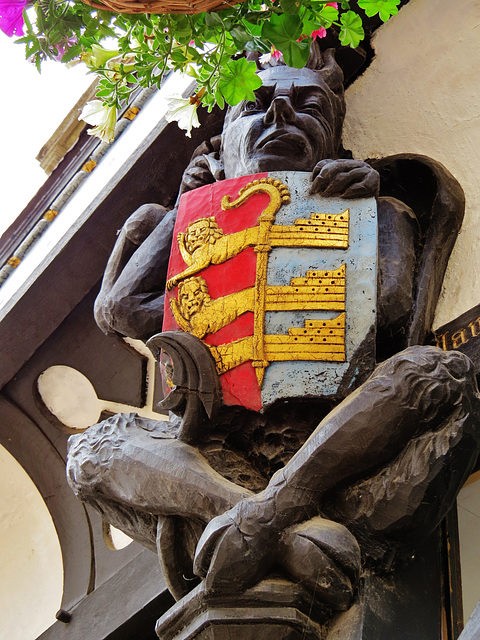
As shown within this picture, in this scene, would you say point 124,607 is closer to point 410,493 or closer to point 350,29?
point 410,493

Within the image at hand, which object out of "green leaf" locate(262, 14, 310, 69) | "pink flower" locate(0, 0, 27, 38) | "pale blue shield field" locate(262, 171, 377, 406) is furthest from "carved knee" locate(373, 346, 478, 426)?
"pink flower" locate(0, 0, 27, 38)

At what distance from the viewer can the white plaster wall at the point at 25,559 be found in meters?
2.51

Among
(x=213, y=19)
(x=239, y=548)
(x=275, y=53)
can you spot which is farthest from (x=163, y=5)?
(x=239, y=548)

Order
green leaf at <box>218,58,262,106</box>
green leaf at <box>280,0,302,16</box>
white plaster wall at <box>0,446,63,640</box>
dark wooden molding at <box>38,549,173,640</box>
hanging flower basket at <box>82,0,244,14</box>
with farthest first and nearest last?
white plaster wall at <box>0,446,63,640</box>
dark wooden molding at <box>38,549,173,640</box>
green leaf at <box>218,58,262,106</box>
green leaf at <box>280,0,302,16</box>
hanging flower basket at <box>82,0,244,14</box>

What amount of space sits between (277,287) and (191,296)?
0.64ft

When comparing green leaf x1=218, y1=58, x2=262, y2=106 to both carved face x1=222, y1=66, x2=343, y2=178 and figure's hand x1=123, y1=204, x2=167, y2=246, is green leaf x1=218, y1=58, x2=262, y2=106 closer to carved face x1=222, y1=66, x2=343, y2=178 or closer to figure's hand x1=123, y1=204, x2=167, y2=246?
carved face x1=222, y1=66, x2=343, y2=178

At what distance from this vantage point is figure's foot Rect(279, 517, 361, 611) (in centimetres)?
139

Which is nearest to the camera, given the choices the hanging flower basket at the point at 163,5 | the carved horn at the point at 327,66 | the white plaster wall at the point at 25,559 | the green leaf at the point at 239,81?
the hanging flower basket at the point at 163,5

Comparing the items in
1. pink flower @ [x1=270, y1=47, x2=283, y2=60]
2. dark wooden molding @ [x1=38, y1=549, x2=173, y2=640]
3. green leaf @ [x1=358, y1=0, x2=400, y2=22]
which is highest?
green leaf @ [x1=358, y1=0, x2=400, y2=22]

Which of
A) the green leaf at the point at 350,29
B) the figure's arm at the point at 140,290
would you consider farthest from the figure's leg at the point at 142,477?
the green leaf at the point at 350,29

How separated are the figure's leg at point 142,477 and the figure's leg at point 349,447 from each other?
120 millimetres

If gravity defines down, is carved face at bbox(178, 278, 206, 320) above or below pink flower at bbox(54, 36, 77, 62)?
below

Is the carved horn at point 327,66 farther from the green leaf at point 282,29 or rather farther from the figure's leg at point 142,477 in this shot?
the figure's leg at point 142,477

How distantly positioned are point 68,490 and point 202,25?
4.68ft
